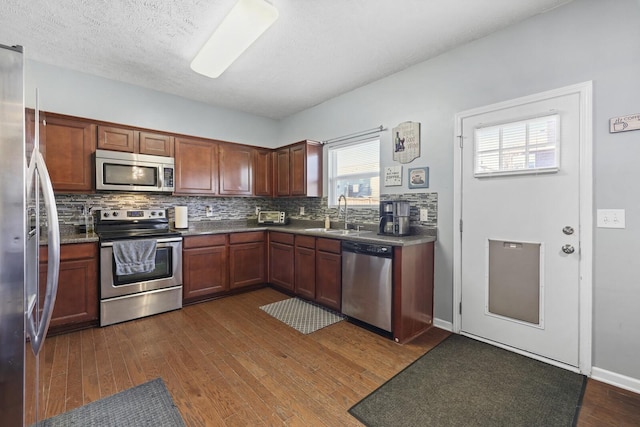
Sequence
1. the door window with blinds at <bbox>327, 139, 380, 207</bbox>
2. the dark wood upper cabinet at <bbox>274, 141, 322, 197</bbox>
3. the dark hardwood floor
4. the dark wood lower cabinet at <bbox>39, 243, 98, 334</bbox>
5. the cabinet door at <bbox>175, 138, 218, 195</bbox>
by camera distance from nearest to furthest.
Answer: the dark hardwood floor
the dark wood lower cabinet at <bbox>39, 243, 98, 334</bbox>
the door window with blinds at <bbox>327, 139, 380, 207</bbox>
the cabinet door at <bbox>175, 138, 218, 195</bbox>
the dark wood upper cabinet at <bbox>274, 141, 322, 197</bbox>

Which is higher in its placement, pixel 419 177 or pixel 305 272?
pixel 419 177

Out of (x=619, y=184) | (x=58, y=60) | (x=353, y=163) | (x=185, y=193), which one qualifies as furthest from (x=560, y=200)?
(x=58, y=60)

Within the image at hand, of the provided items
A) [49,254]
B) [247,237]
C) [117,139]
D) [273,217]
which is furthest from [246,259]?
[49,254]

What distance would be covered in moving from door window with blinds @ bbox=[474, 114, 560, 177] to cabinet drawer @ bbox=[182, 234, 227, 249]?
3.04 meters

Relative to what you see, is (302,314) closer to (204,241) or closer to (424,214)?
(204,241)

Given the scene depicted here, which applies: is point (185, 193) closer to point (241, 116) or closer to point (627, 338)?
point (241, 116)

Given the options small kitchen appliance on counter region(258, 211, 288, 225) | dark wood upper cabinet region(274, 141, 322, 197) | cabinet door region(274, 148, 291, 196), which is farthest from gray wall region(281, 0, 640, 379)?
small kitchen appliance on counter region(258, 211, 288, 225)

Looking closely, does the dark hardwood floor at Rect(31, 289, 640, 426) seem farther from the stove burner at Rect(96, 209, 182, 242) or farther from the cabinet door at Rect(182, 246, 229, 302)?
the stove burner at Rect(96, 209, 182, 242)

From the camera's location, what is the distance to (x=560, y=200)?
220cm

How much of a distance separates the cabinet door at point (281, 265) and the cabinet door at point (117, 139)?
213 cm

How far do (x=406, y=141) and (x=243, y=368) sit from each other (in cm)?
269

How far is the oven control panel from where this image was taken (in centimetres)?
335

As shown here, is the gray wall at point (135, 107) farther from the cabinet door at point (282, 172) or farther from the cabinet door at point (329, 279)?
the cabinet door at point (329, 279)

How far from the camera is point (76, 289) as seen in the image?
9.24 ft
